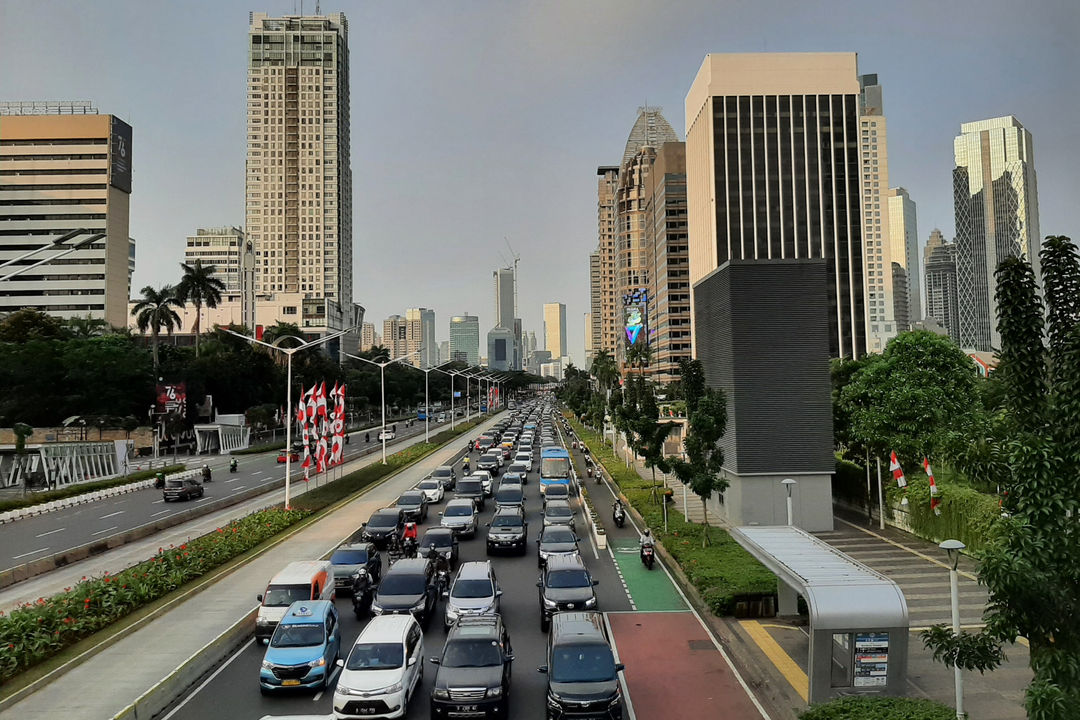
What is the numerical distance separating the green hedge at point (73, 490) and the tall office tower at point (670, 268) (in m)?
102

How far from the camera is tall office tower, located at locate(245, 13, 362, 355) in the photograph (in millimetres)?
195375

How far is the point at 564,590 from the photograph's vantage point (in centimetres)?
2019

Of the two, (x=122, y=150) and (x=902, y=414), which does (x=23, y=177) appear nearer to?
(x=122, y=150)

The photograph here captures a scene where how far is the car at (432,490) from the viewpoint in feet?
143

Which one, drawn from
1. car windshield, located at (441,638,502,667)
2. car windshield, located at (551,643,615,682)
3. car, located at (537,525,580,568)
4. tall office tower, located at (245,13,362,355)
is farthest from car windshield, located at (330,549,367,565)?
tall office tower, located at (245,13,362,355)

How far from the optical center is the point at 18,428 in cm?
5334

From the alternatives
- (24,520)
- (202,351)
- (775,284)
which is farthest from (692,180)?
(24,520)

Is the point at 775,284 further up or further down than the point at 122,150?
further down

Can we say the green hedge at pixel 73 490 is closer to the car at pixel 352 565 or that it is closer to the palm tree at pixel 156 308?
the car at pixel 352 565

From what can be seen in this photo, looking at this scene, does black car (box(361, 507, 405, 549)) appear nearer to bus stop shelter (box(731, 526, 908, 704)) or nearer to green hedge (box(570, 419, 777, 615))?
green hedge (box(570, 419, 777, 615))

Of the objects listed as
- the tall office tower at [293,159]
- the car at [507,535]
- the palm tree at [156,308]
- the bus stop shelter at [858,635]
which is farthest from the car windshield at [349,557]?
the tall office tower at [293,159]

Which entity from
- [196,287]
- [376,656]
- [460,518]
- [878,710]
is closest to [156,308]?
[196,287]

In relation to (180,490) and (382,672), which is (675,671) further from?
(180,490)

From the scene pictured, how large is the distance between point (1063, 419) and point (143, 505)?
47996mm
